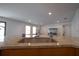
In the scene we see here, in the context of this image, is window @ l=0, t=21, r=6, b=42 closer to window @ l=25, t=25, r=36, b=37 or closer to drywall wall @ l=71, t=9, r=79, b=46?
window @ l=25, t=25, r=36, b=37

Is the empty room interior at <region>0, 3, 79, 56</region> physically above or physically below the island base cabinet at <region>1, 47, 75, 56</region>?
above

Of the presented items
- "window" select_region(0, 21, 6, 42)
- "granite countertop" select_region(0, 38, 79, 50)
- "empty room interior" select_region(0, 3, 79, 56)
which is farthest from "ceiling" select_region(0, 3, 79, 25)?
"granite countertop" select_region(0, 38, 79, 50)

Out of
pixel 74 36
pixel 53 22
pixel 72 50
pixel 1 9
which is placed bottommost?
pixel 72 50

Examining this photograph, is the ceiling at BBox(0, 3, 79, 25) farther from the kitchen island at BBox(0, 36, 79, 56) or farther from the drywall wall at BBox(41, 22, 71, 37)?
the kitchen island at BBox(0, 36, 79, 56)

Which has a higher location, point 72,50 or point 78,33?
point 78,33

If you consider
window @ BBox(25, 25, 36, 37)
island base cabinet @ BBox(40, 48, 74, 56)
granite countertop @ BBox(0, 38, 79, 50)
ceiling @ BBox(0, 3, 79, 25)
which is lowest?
island base cabinet @ BBox(40, 48, 74, 56)

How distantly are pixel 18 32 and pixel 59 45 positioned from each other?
0.61m

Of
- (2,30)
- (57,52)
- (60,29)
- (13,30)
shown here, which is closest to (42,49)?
(57,52)

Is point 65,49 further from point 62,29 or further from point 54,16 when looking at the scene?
point 54,16

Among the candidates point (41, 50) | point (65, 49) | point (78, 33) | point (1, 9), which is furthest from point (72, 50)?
point (1, 9)

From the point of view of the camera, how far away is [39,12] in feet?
6.73

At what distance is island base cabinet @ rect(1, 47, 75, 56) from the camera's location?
2031 millimetres

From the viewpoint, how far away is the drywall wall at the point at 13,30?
Answer: 2.02 m

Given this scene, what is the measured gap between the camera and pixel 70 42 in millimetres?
2002
